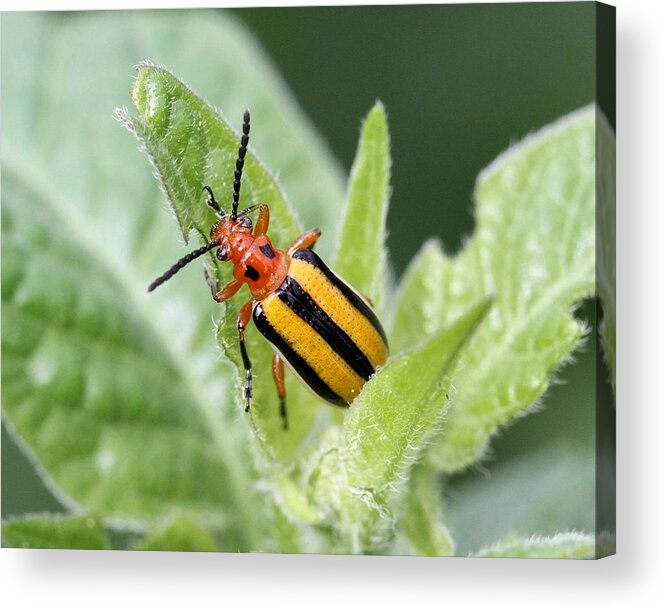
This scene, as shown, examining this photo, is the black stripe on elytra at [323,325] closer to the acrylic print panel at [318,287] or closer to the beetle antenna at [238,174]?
the acrylic print panel at [318,287]

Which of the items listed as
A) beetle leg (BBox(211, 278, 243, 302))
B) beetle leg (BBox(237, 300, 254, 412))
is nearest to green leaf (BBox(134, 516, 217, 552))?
beetle leg (BBox(237, 300, 254, 412))

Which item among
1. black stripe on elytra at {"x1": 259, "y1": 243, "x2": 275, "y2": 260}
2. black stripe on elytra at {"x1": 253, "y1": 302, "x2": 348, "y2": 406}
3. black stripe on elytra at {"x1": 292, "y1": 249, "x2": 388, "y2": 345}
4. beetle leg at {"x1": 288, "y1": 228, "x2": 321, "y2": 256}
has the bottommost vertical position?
black stripe on elytra at {"x1": 253, "y1": 302, "x2": 348, "y2": 406}

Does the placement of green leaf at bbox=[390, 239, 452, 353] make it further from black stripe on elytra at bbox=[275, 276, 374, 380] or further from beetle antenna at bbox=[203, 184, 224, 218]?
beetle antenna at bbox=[203, 184, 224, 218]

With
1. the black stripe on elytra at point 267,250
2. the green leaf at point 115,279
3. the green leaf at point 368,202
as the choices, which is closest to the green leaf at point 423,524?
the green leaf at point 115,279

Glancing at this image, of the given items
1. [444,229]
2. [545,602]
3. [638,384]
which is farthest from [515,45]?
[545,602]

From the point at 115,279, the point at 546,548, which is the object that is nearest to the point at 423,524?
the point at 546,548

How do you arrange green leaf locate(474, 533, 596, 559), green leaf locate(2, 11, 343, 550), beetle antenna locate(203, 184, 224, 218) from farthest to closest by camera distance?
1. green leaf locate(2, 11, 343, 550)
2. green leaf locate(474, 533, 596, 559)
3. beetle antenna locate(203, 184, 224, 218)

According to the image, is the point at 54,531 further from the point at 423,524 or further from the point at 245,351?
the point at 423,524
